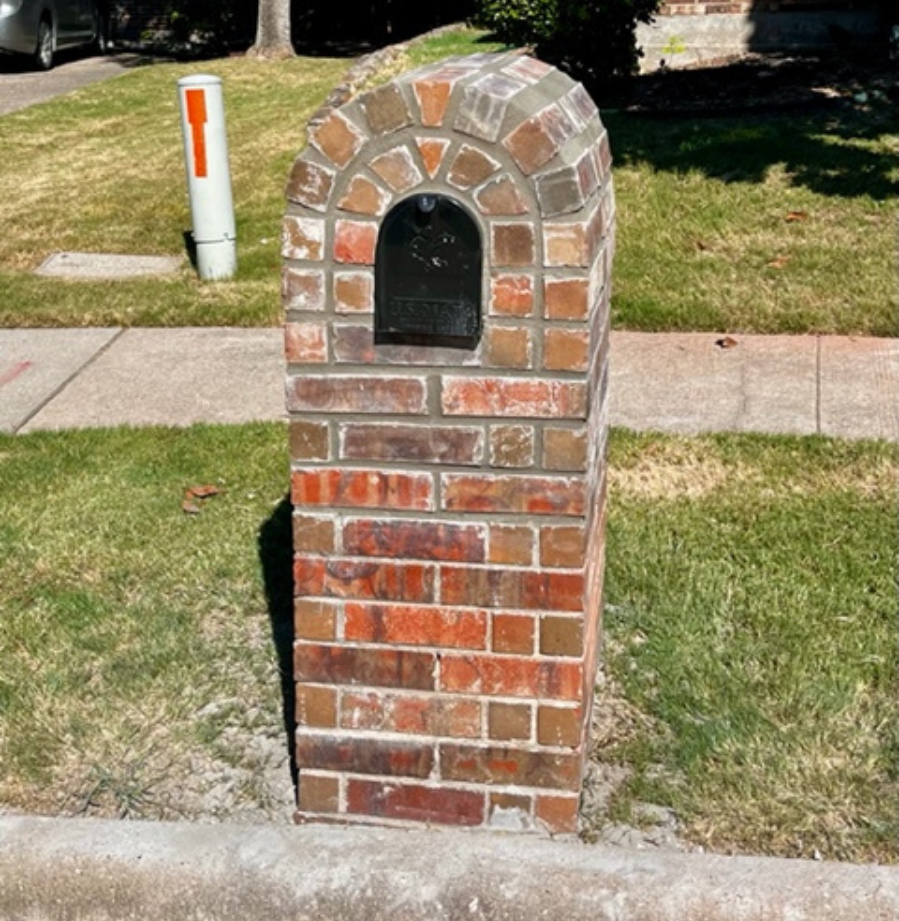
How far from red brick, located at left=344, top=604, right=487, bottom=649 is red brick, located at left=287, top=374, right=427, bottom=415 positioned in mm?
437

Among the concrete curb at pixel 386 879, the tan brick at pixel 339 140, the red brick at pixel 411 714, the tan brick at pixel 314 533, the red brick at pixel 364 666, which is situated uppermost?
the tan brick at pixel 339 140

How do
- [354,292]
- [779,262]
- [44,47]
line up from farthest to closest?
[44,47] < [779,262] < [354,292]

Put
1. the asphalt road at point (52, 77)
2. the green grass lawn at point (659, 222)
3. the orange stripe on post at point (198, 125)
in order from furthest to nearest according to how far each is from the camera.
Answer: the asphalt road at point (52, 77) < the orange stripe on post at point (198, 125) < the green grass lawn at point (659, 222)

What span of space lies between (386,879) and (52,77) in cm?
1648

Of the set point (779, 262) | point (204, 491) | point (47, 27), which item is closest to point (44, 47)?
point (47, 27)

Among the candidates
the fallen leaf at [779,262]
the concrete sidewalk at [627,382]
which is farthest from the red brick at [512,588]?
the fallen leaf at [779,262]

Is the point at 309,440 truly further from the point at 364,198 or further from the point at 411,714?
the point at 411,714

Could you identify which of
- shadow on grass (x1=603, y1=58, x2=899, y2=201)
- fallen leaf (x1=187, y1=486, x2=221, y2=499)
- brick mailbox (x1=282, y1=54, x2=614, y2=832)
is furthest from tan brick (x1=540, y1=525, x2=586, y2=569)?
shadow on grass (x1=603, y1=58, x2=899, y2=201)

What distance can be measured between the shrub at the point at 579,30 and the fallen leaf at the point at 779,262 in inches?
162

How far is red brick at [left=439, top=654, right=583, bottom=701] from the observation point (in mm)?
3346

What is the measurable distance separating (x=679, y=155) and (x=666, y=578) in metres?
5.46

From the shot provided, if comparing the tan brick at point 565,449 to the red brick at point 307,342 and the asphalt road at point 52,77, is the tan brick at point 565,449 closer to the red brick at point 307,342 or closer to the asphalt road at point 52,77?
the red brick at point 307,342

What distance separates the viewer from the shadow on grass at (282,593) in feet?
13.2

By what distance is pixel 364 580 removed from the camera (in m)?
3.36
